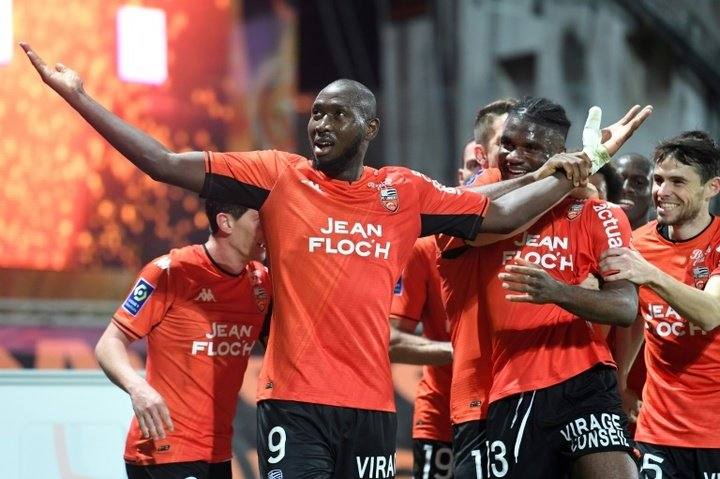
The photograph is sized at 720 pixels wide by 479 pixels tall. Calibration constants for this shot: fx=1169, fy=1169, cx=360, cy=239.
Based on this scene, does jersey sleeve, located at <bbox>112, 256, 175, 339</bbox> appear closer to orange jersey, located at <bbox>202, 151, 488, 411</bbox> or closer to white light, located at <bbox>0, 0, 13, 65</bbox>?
orange jersey, located at <bbox>202, 151, 488, 411</bbox>

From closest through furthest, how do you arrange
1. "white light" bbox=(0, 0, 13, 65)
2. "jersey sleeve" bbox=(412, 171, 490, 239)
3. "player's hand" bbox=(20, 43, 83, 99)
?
"player's hand" bbox=(20, 43, 83, 99) → "jersey sleeve" bbox=(412, 171, 490, 239) → "white light" bbox=(0, 0, 13, 65)

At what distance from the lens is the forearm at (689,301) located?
4515 millimetres

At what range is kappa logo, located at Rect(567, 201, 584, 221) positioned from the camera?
14.7 ft

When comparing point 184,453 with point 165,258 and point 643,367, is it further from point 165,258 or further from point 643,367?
point 643,367

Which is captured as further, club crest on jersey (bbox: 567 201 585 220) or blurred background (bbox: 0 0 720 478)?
blurred background (bbox: 0 0 720 478)

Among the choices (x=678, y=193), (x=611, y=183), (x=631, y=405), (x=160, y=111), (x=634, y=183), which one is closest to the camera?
(x=678, y=193)

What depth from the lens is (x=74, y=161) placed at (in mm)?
10367

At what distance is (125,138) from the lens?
12.7 feet

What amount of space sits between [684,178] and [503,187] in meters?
1.06

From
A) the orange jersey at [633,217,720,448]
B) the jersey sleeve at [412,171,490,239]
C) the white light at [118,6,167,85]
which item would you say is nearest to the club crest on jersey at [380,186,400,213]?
the jersey sleeve at [412,171,490,239]

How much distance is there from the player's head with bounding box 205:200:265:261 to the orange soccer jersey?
0.13 metres

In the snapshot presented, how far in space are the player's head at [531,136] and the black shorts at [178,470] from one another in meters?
1.75

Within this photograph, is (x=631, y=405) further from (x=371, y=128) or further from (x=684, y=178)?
(x=371, y=128)

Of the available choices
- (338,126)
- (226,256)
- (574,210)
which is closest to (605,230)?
(574,210)
